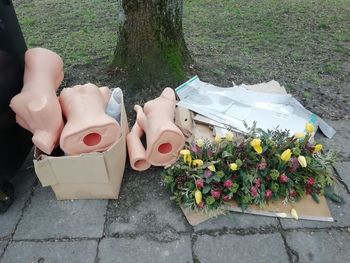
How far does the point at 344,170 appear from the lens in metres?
2.62

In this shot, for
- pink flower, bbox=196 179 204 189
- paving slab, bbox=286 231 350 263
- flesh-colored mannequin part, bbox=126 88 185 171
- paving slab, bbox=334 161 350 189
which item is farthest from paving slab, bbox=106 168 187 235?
paving slab, bbox=334 161 350 189

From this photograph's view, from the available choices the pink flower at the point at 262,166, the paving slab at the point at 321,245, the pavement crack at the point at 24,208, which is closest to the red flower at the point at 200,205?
the pink flower at the point at 262,166

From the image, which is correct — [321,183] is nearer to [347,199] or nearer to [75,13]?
[347,199]

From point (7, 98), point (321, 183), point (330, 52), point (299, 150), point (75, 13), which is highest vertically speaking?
point (7, 98)

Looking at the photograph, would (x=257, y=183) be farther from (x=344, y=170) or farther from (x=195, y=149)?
(x=344, y=170)

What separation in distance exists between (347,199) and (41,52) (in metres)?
2.31

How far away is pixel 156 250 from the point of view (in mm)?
2088

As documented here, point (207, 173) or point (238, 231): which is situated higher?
point (207, 173)

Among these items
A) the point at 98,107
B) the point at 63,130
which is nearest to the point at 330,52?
the point at 98,107

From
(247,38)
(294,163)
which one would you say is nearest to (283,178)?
(294,163)

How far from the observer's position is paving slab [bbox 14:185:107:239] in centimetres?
221

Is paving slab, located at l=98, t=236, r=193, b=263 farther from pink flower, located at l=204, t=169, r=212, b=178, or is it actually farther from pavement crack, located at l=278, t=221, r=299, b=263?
pavement crack, located at l=278, t=221, r=299, b=263

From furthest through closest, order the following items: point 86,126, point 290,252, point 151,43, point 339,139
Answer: point 151,43
point 339,139
point 86,126
point 290,252

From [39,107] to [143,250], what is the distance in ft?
3.47
